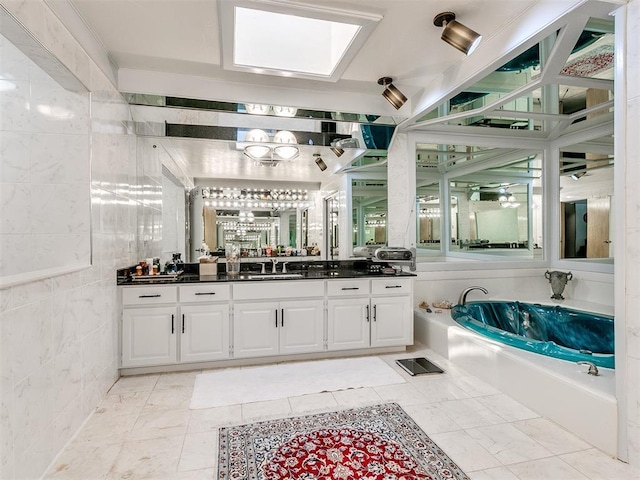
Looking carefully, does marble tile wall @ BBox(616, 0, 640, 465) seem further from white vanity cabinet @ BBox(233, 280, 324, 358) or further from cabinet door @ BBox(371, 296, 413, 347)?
white vanity cabinet @ BBox(233, 280, 324, 358)

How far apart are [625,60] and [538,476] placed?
218 centimetres

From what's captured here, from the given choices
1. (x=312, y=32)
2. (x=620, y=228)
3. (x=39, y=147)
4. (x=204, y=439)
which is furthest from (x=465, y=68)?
(x=204, y=439)

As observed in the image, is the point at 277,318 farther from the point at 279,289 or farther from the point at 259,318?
the point at 279,289

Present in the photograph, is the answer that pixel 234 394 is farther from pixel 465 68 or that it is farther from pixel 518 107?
pixel 518 107

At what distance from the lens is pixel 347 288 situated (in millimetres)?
3133

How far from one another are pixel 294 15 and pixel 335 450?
2.60m

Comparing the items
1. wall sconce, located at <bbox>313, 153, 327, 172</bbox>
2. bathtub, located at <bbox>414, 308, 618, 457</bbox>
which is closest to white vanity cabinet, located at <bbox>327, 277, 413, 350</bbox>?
bathtub, located at <bbox>414, 308, 618, 457</bbox>

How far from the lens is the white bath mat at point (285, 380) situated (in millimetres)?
2400

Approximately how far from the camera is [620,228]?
1720mm

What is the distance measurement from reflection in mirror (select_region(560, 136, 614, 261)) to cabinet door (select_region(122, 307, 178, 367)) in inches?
172

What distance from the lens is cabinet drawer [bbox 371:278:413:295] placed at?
3.20 metres

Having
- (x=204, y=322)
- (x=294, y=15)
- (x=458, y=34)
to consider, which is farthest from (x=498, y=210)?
(x=204, y=322)

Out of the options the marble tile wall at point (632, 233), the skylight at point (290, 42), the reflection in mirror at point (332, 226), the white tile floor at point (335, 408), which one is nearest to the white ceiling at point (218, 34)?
the skylight at point (290, 42)

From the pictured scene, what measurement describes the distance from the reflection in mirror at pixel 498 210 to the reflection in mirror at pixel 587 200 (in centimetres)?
34
